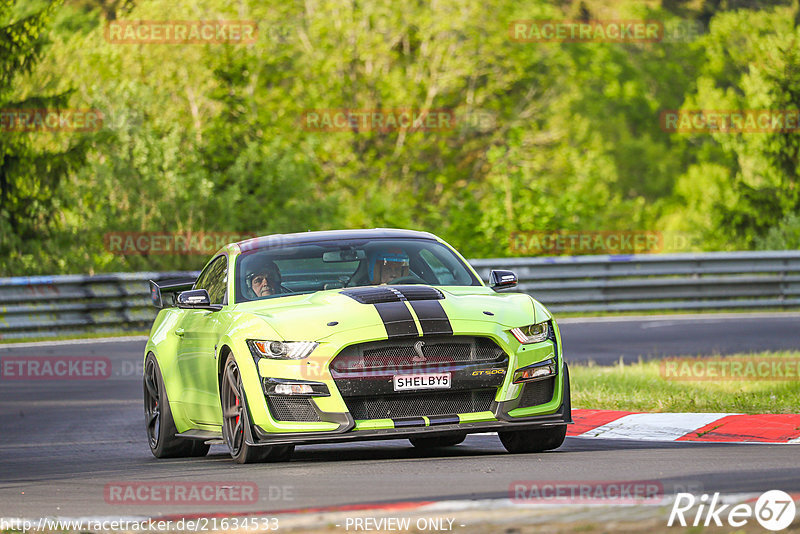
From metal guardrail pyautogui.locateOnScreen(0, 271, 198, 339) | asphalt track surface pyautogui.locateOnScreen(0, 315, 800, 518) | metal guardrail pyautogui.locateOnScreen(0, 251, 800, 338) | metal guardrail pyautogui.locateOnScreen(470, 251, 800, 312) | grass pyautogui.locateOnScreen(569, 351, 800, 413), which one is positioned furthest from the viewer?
metal guardrail pyautogui.locateOnScreen(470, 251, 800, 312)

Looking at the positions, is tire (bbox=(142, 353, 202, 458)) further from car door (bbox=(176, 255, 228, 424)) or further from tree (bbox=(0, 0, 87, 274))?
tree (bbox=(0, 0, 87, 274))

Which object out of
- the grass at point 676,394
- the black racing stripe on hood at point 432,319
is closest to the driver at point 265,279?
the black racing stripe on hood at point 432,319

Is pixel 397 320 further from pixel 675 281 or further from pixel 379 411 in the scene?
pixel 675 281

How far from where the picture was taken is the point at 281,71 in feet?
130

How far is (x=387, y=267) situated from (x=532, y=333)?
1.41 metres

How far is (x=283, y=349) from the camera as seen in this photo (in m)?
8.87

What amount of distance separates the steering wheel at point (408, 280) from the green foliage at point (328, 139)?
1789cm

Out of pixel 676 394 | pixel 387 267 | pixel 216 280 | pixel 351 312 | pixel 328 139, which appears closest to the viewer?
pixel 351 312

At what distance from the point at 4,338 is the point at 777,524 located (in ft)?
59.8

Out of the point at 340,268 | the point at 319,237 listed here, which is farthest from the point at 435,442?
the point at 319,237

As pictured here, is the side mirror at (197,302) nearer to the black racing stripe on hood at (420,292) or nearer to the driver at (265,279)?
the driver at (265,279)

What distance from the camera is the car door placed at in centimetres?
977

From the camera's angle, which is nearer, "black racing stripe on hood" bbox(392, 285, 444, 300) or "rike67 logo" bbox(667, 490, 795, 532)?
"rike67 logo" bbox(667, 490, 795, 532)

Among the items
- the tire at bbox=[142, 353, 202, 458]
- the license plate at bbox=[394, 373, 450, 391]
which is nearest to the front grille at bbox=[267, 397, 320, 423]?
the license plate at bbox=[394, 373, 450, 391]
